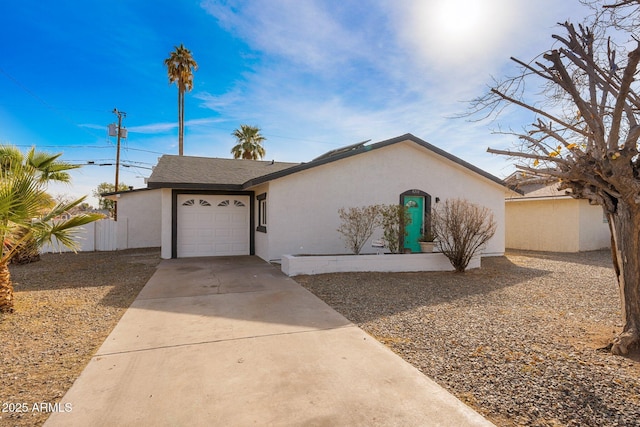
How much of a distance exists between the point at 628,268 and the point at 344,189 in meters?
7.91

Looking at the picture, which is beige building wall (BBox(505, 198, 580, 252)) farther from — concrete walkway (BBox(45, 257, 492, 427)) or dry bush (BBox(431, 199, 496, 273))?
concrete walkway (BBox(45, 257, 492, 427))

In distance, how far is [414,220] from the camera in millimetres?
11945

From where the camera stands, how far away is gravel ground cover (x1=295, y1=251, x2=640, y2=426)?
2803 millimetres

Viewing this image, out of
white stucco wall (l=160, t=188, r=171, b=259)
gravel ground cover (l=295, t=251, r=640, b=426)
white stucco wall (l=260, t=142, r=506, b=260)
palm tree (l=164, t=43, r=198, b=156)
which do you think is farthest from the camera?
palm tree (l=164, t=43, r=198, b=156)

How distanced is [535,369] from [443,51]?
523 cm

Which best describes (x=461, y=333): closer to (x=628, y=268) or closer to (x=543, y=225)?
(x=628, y=268)

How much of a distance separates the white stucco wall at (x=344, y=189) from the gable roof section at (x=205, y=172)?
6.92 ft

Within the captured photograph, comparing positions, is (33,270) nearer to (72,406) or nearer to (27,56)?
(27,56)

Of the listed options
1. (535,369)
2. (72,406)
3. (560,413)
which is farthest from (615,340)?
(72,406)

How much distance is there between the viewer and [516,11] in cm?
484

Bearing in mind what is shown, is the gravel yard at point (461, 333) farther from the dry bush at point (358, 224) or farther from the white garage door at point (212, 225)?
the white garage door at point (212, 225)

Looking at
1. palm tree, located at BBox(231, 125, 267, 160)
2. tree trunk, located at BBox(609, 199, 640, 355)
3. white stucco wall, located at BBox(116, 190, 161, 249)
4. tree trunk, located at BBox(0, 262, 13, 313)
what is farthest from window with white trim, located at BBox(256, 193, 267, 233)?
palm tree, located at BBox(231, 125, 267, 160)

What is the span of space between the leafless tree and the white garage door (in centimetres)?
962

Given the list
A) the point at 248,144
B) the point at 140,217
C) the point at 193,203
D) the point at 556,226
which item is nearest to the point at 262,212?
the point at 193,203
